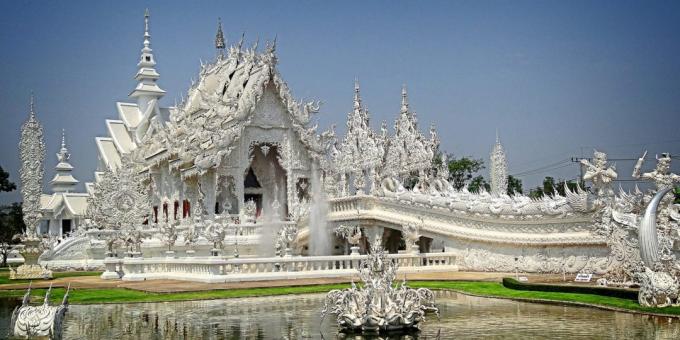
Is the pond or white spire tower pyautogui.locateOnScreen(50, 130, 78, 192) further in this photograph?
white spire tower pyautogui.locateOnScreen(50, 130, 78, 192)

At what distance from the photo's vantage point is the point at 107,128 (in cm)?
5100

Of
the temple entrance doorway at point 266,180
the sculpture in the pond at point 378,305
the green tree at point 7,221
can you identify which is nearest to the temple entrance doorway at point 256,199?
the temple entrance doorway at point 266,180

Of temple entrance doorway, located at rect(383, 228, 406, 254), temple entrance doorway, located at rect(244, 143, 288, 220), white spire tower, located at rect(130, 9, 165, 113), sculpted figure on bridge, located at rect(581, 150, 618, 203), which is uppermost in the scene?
white spire tower, located at rect(130, 9, 165, 113)

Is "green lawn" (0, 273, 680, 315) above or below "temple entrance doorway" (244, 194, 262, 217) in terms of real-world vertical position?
below

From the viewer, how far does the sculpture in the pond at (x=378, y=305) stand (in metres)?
12.2

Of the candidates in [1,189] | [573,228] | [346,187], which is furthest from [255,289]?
[1,189]

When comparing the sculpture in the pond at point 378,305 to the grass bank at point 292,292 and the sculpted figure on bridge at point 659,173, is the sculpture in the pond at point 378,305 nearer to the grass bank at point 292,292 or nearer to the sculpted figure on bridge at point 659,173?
the grass bank at point 292,292

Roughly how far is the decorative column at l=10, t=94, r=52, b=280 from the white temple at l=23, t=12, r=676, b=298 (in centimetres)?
252

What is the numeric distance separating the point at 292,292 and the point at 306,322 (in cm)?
553

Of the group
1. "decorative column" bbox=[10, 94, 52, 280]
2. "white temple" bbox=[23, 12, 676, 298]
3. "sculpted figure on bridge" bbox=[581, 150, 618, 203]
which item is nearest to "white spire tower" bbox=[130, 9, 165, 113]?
"white temple" bbox=[23, 12, 676, 298]

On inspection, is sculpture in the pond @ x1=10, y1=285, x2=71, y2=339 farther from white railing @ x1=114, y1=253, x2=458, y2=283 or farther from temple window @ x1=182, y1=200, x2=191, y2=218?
temple window @ x1=182, y1=200, x2=191, y2=218

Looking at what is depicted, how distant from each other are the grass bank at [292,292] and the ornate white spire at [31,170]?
26.5 feet

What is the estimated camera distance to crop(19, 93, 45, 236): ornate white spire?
29156 mm

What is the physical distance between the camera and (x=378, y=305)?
40.4 ft
